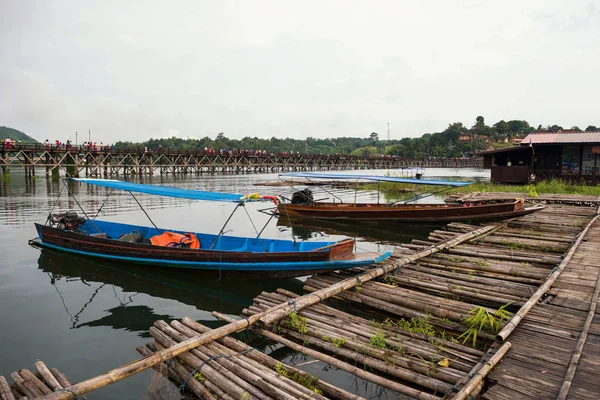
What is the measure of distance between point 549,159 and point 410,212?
49.5 ft

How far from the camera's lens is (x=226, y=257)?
904 centimetres

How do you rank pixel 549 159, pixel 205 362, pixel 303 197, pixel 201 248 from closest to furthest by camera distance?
pixel 205 362, pixel 201 248, pixel 303 197, pixel 549 159

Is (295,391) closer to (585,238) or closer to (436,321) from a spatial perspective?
(436,321)

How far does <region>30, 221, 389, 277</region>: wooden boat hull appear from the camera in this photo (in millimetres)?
8211

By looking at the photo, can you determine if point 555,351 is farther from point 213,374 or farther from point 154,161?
point 154,161

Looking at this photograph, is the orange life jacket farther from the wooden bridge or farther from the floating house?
the wooden bridge

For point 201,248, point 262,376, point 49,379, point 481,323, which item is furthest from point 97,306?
point 481,323

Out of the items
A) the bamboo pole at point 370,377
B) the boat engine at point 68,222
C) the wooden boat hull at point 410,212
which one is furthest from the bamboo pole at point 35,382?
the wooden boat hull at point 410,212

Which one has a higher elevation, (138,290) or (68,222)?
(68,222)

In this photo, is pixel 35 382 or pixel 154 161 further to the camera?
pixel 154 161

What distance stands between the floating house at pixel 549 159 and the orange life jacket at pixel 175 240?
2278 centimetres

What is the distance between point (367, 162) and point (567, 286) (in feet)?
257

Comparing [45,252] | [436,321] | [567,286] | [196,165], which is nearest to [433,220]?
[567,286]

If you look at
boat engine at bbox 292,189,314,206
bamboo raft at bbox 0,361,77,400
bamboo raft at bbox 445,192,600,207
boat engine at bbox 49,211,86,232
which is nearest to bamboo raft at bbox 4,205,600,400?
bamboo raft at bbox 0,361,77,400
